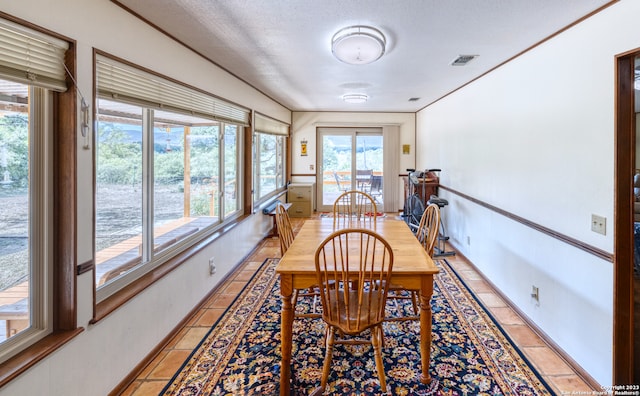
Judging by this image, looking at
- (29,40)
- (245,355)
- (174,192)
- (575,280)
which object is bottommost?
(245,355)

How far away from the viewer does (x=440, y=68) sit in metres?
3.54

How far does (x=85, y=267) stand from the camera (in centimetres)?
170

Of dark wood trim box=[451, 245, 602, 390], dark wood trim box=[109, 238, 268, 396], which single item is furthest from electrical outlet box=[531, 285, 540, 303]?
dark wood trim box=[109, 238, 268, 396]

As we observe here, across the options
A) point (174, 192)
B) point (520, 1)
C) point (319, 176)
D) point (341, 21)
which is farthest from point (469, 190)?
point (319, 176)

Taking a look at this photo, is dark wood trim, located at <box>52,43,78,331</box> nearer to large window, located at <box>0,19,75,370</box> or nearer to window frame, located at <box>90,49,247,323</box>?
large window, located at <box>0,19,75,370</box>

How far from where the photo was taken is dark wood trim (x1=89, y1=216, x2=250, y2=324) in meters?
1.82

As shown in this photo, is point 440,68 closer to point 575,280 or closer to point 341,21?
point 341,21

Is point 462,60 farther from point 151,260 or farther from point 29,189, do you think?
point 29,189

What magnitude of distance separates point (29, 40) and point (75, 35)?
0.86ft

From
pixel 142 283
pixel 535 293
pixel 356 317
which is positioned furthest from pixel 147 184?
pixel 535 293

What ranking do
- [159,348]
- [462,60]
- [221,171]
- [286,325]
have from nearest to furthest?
[286,325]
[159,348]
[462,60]
[221,171]

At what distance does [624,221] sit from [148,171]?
3062mm

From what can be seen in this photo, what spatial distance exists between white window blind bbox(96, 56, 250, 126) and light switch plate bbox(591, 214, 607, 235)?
297 centimetres

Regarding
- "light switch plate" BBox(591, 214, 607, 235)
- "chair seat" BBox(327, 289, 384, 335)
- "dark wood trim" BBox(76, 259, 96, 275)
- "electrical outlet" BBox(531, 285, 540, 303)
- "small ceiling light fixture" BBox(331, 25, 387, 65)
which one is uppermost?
"small ceiling light fixture" BBox(331, 25, 387, 65)
